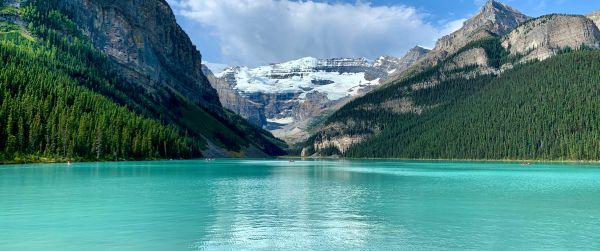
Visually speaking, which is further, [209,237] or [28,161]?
[28,161]

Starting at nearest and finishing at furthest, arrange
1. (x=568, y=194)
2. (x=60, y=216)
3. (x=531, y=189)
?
(x=60, y=216)
(x=568, y=194)
(x=531, y=189)

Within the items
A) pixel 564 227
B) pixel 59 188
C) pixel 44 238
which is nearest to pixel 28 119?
pixel 59 188

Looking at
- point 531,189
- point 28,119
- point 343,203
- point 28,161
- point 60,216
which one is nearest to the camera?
point 60,216

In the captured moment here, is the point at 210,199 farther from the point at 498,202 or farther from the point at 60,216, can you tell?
the point at 498,202

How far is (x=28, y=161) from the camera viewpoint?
158 m

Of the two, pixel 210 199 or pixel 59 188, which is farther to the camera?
pixel 59 188

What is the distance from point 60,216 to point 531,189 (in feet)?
222

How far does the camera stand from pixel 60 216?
49781 millimetres

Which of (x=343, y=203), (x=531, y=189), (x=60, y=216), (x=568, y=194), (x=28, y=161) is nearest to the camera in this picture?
(x=60, y=216)

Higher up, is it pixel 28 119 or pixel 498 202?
pixel 28 119

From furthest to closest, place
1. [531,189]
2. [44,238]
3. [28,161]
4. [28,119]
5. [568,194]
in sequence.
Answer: [28,119] → [28,161] → [531,189] → [568,194] → [44,238]

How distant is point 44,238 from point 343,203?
33.8 meters

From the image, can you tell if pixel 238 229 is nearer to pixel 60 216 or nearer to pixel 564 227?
pixel 60 216

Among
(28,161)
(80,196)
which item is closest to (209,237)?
(80,196)
